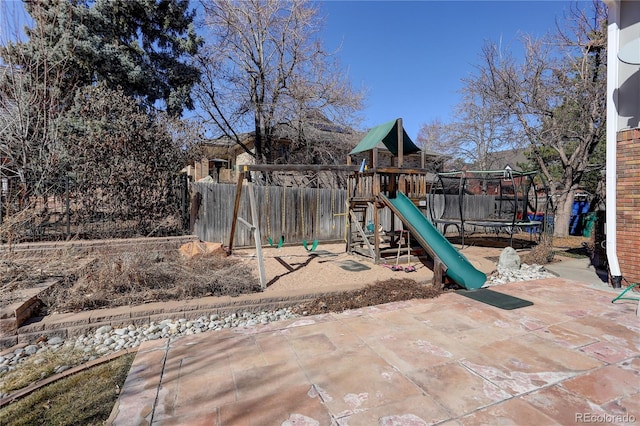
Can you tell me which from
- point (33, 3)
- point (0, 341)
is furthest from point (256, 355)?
point (33, 3)

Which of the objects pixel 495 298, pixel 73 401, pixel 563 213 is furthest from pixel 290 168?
pixel 563 213

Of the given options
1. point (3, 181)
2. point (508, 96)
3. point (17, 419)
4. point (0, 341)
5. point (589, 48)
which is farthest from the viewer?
point (508, 96)

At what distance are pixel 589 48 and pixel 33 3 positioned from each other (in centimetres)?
1731

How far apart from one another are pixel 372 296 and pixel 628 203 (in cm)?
424

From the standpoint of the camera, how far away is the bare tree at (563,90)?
980 cm

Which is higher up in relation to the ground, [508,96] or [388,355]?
[508,96]

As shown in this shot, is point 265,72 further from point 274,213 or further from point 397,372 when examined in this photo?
point 397,372

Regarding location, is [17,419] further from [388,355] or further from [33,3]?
[33,3]

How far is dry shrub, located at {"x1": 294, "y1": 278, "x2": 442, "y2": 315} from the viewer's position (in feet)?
14.0

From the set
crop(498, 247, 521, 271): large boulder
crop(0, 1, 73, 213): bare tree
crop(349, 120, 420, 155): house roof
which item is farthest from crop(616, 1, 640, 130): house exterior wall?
crop(0, 1, 73, 213): bare tree

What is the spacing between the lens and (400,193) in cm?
697

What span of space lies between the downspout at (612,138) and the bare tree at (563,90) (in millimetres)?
5559

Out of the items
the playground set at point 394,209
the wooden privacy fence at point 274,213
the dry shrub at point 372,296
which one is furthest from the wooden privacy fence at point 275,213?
the dry shrub at point 372,296

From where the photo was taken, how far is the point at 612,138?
4.97 meters
